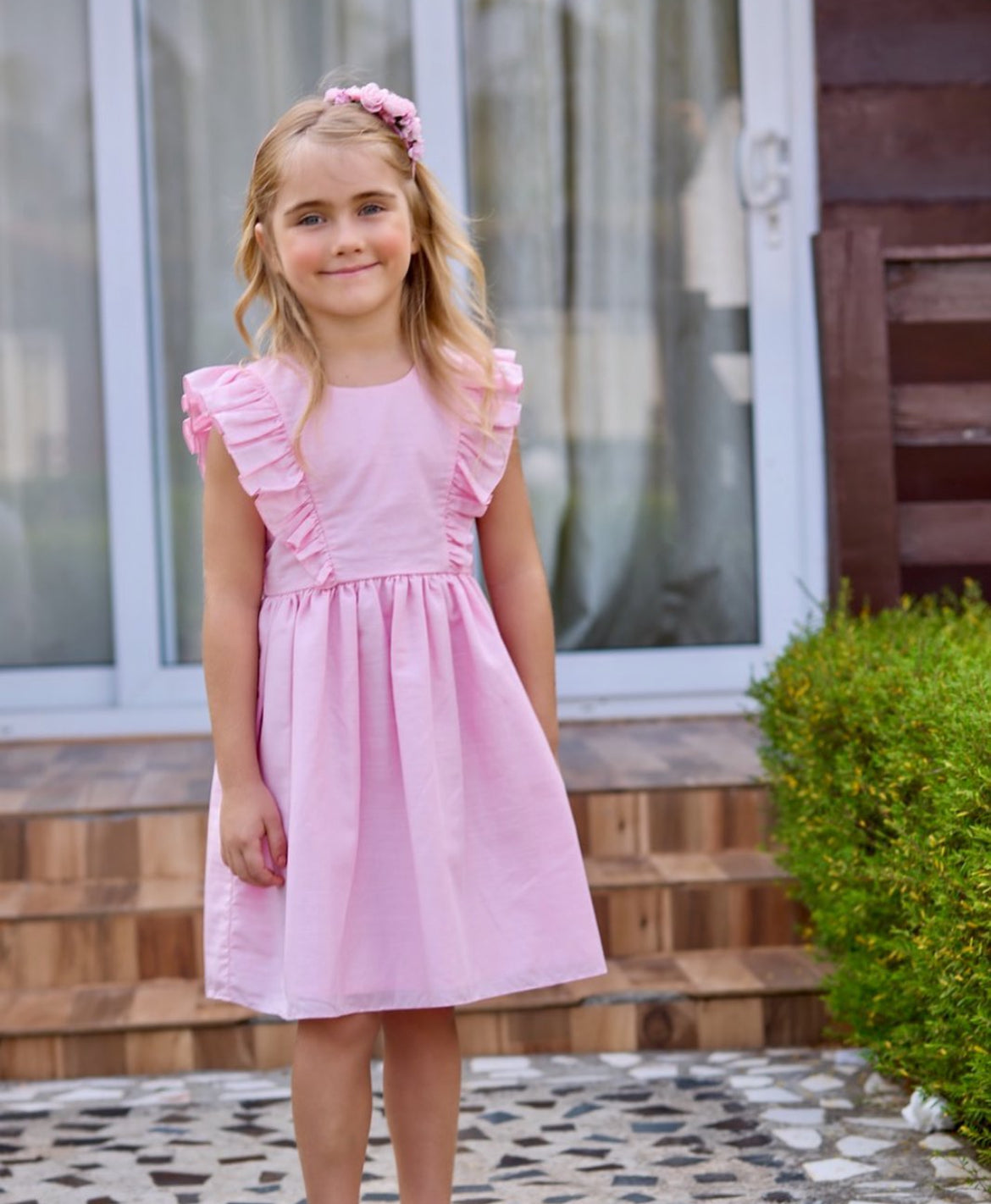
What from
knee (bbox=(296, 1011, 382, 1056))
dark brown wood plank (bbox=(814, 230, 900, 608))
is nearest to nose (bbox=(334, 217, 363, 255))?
knee (bbox=(296, 1011, 382, 1056))

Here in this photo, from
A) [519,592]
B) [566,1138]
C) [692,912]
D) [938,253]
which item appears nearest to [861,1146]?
[566,1138]

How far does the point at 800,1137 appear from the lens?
2.34m

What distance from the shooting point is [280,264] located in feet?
6.24

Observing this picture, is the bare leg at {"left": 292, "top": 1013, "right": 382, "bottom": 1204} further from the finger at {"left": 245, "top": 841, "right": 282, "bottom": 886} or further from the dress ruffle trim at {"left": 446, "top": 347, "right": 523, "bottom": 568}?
the dress ruffle trim at {"left": 446, "top": 347, "right": 523, "bottom": 568}

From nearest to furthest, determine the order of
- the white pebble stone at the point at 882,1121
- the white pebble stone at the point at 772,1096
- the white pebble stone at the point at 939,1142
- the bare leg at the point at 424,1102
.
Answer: the bare leg at the point at 424,1102 → the white pebble stone at the point at 939,1142 → the white pebble stone at the point at 882,1121 → the white pebble stone at the point at 772,1096

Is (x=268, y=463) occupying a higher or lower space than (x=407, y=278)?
lower

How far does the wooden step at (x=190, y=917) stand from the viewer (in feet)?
9.63

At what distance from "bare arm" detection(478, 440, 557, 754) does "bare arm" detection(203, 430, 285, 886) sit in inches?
10.5

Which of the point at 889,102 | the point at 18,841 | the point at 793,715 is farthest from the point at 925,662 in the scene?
the point at 889,102

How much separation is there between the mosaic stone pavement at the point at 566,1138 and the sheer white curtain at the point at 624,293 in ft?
5.15

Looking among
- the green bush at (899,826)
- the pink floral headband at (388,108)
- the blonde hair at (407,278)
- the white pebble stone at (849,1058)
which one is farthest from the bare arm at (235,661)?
the white pebble stone at (849,1058)

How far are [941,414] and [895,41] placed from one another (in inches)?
39.5

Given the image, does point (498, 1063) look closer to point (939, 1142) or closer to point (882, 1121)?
point (882, 1121)

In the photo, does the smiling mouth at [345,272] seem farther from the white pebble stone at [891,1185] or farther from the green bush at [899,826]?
the white pebble stone at [891,1185]
